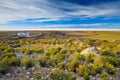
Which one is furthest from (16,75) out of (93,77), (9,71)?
(93,77)

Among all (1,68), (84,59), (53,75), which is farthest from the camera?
(84,59)

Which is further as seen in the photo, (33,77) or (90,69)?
(90,69)

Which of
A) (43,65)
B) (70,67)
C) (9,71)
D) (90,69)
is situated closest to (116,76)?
(90,69)

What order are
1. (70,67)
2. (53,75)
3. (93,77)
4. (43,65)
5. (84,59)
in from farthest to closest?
(84,59), (43,65), (70,67), (93,77), (53,75)

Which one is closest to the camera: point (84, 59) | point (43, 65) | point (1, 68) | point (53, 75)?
point (53, 75)

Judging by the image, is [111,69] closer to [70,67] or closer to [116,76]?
[116,76]

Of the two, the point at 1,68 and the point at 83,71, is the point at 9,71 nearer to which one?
the point at 1,68

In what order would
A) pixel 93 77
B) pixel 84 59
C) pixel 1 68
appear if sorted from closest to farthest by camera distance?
pixel 93 77
pixel 1 68
pixel 84 59

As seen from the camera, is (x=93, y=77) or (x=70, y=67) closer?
(x=93, y=77)
